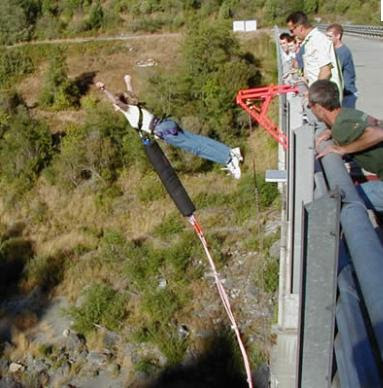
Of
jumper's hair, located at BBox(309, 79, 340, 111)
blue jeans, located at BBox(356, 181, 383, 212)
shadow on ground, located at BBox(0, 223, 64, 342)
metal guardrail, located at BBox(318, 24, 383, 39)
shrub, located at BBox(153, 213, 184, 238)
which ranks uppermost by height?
jumper's hair, located at BBox(309, 79, 340, 111)

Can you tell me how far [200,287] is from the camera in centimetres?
1566

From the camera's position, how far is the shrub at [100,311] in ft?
48.2

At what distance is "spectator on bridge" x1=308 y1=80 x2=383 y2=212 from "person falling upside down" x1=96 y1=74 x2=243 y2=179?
3378 mm

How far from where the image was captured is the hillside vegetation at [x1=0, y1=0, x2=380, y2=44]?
3962 centimetres

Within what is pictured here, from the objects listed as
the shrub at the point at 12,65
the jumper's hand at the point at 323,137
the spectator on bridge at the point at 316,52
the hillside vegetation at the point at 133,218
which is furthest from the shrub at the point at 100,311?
the shrub at the point at 12,65

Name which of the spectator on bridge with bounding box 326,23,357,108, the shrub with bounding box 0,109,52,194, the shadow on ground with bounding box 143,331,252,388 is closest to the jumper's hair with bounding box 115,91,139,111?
the spectator on bridge with bounding box 326,23,357,108

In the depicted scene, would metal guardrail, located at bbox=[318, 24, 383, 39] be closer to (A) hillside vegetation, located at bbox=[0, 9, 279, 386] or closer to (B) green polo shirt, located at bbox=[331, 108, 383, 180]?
(A) hillside vegetation, located at bbox=[0, 9, 279, 386]

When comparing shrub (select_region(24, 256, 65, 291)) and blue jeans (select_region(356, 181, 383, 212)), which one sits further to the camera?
shrub (select_region(24, 256, 65, 291))

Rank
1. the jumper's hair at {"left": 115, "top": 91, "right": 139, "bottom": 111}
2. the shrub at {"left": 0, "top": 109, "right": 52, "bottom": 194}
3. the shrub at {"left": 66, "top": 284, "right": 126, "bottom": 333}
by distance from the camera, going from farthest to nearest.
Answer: the shrub at {"left": 0, "top": 109, "right": 52, "bottom": 194} < the shrub at {"left": 66, "top": 284, "right": 126, "bottom": 333} < the jumper's hair at {"left": 115, "top": 91, "right": 139, "bottom": 111}

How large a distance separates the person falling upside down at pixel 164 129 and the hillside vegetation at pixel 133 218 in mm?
6159

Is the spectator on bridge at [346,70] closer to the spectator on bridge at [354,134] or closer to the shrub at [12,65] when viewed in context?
the spectator on bridge at [354,134]

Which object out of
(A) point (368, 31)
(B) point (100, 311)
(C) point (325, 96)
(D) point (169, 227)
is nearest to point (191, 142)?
(C) point (325, 96)

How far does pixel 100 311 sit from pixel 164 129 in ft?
28.1

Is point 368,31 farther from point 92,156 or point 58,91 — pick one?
point 58,91
